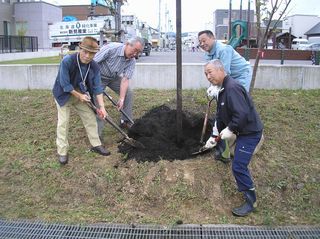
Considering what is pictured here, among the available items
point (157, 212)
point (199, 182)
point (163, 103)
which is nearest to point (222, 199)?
point (199, 182)

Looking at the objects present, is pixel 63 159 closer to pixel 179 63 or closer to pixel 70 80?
pixel 70 80

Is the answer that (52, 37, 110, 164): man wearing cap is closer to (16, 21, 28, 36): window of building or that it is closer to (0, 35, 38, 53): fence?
(0, 35, 38, 53): fence

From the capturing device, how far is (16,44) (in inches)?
1077

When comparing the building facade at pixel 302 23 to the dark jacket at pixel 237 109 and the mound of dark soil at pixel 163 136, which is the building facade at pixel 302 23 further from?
the dark jacket at pixel 237 109

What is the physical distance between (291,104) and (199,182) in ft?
9.83

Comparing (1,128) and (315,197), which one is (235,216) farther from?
(1,128)

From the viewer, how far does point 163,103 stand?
22.7 feet

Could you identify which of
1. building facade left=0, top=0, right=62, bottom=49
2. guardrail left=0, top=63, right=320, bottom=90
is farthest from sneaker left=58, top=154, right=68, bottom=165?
building facade left=0, top=0, right=62, bottom=49

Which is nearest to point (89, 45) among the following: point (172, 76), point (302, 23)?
point (172, 76)

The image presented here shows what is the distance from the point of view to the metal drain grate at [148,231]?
378 centimetres

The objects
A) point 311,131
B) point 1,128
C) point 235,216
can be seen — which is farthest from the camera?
point 1,128

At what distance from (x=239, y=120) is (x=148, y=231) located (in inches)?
54.1

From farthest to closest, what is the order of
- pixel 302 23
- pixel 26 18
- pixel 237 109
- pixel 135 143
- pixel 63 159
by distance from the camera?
1. pixel 302 23
2. pixel 26 18
3. pixel 135 143
4. pixel 63 159
5. pixel 237 109

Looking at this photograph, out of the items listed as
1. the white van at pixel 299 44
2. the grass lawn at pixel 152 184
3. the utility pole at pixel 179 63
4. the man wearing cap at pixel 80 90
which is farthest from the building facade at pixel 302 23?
the man wearing cap at pixel 80 90
